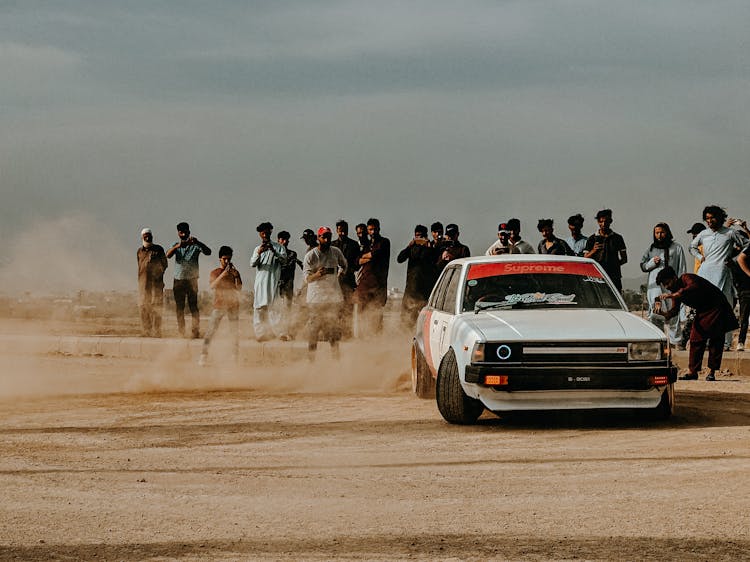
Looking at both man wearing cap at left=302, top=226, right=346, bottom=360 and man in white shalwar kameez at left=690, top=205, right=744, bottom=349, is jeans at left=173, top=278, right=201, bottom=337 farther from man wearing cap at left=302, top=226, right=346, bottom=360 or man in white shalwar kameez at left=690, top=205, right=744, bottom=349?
man in white shalwar kameez at left=690, top=205, right=744, bottom=349

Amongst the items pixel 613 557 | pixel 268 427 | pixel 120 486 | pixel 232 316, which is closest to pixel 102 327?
pixel 232 316

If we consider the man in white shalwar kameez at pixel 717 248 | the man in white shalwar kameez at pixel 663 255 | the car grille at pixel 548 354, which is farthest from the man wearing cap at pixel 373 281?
the car grille at pixel 548 354

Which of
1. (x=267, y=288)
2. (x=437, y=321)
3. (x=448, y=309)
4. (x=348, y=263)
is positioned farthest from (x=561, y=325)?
(x=267, y=288)

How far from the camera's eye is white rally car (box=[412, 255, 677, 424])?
9.03 meters

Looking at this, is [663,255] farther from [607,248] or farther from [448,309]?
[448,309]

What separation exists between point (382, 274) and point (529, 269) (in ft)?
21.5

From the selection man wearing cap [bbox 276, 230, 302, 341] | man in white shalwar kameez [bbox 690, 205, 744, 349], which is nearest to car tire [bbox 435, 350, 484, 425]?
man in white shalwar kameez [bbox 690, 205, 744, 349]

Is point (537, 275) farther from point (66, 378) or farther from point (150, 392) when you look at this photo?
point (66, 378)

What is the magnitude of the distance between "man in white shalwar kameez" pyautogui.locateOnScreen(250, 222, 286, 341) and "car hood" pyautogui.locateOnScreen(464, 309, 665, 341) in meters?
8.13

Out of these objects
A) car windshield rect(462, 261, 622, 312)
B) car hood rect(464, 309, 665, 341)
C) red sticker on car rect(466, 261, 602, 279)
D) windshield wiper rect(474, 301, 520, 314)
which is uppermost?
red sticker on car rect(466, 261, 602, 279)

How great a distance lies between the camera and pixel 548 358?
29.7 feet

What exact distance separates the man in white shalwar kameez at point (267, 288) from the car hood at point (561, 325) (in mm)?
8132

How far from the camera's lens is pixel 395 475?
7172mm

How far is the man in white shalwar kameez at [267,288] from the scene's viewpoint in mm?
17797
